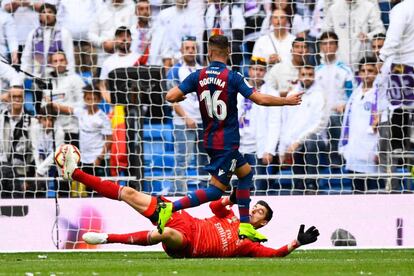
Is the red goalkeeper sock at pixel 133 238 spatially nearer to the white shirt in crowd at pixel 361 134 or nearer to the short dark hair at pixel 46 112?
the short dark hair at pixel 46 112

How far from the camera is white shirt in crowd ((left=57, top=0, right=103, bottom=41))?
15664 millimetres

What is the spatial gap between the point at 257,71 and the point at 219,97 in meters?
4.34

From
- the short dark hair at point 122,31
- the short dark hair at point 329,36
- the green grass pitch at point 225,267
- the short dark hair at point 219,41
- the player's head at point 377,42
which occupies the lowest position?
the green grass pitch at point 225,267

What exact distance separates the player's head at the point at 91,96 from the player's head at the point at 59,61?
441mm

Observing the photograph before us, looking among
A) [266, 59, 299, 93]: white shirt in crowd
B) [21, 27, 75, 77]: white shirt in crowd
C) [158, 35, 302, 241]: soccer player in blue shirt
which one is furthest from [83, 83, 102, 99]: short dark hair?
[158, 35, 302, 241]: soccer player in blue shirt

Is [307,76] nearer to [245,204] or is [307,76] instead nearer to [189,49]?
[189,49]

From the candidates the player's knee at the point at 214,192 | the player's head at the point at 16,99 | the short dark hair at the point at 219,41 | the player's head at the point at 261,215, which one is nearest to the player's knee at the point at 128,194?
the player's knee at the point at 214,192

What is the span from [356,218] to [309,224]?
62 cm

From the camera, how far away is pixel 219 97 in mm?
11055

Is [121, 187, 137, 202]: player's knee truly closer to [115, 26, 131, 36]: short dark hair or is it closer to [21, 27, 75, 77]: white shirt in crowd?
[21, 27, 75, 77]: white shirt in crowd

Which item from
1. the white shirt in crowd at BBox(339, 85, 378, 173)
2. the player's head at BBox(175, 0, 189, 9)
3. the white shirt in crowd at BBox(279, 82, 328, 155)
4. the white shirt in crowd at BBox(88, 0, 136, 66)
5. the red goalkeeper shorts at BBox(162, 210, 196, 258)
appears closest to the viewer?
the red goalkeeper shorts at BBox(162, 210, 196, 258)

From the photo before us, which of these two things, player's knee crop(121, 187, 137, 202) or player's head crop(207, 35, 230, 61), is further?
player's head crop(207, 35, 230, 61)

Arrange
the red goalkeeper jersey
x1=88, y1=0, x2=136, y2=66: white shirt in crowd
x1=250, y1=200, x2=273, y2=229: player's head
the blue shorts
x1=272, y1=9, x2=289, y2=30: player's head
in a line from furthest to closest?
x1=88, y1=0, x2=136, y2=66: white shirt in crowd < x1=272, y1=9, x2=289, y2=30: player's head < x1=250, y1=200, x2=273, y2=229: player's head < the blue shorts < the red goalkeeper jersey

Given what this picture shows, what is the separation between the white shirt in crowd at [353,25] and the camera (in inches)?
601
